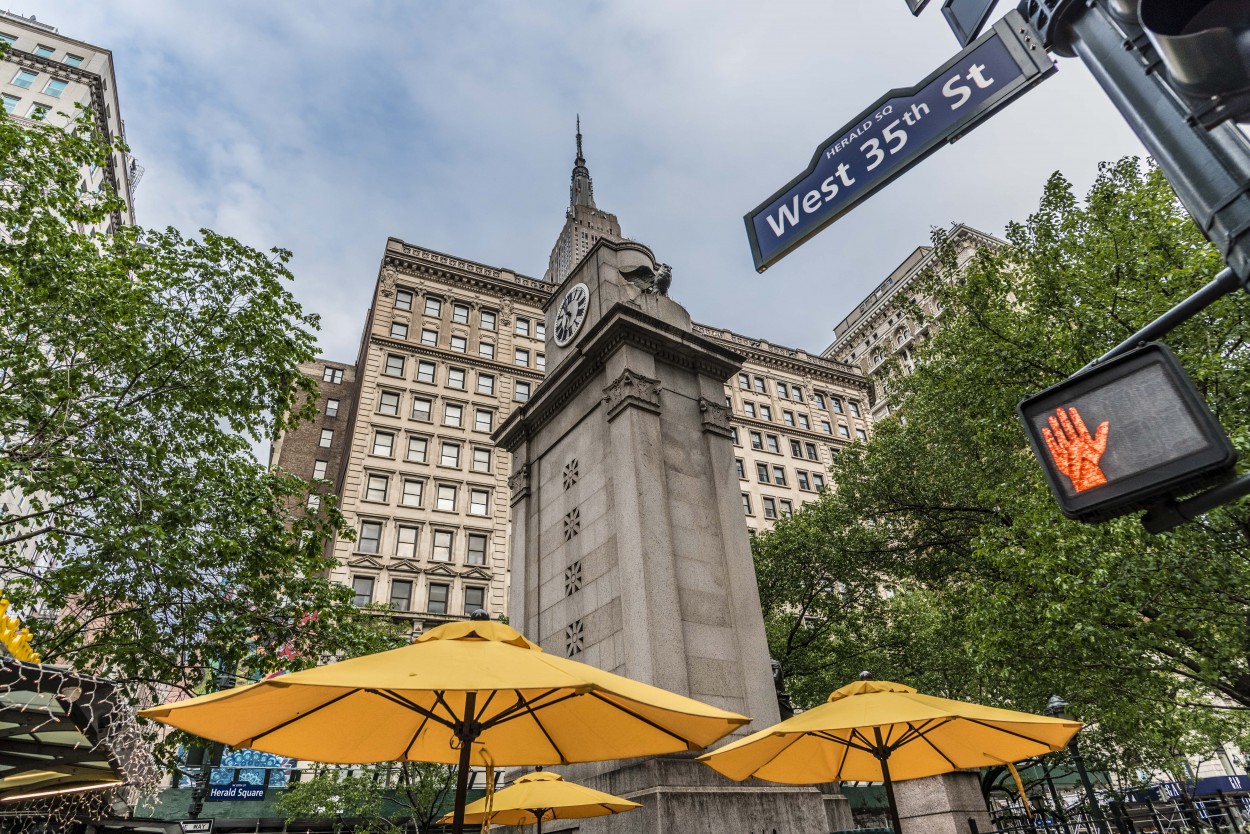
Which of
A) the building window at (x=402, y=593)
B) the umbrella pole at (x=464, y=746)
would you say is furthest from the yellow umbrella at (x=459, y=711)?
the building window at (x=402, y=593)

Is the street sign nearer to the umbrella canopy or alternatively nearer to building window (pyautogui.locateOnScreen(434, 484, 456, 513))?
the umbrella canopy

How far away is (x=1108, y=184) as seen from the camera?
741 inches

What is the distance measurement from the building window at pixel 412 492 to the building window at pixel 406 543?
1.78 metres

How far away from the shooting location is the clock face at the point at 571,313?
1512 centimetres

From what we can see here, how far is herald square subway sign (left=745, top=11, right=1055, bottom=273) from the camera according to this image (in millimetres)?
4160

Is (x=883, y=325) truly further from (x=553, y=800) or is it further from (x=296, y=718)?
(x=296, y=718)

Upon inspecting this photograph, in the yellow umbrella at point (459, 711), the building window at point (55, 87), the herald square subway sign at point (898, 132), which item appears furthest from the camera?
the building window at point (55, 87)

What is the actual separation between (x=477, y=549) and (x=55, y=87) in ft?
157

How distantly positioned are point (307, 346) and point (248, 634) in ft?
23.0

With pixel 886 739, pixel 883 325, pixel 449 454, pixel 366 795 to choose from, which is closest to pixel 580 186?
pixel 883 325

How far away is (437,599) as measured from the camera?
44.4 m

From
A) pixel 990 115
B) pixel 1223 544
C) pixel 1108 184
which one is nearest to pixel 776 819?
pixel 990 115

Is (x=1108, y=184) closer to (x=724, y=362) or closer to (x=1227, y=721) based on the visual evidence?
(x=724, y=362)

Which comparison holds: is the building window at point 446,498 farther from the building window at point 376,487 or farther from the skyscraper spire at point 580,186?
the skyscraper spire at point 580,186
